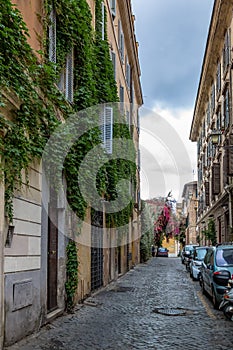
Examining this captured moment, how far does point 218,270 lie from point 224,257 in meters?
0.68

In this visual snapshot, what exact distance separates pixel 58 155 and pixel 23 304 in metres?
3.14

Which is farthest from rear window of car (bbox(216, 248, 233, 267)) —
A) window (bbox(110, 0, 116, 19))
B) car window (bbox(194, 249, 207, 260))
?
window (bbox(110, 0, 116, 19))

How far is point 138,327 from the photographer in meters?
9.86

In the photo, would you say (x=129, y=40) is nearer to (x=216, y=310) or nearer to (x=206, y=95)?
(x=206, y=95)

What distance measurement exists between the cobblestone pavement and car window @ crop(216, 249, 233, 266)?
1.19m

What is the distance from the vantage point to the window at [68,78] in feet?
37.3

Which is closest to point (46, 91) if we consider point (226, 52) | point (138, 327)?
point (138, 327)

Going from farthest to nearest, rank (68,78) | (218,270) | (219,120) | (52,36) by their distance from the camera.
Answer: (219,120) < (218,270) < (68,78) < (52,36)

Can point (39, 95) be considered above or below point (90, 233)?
above

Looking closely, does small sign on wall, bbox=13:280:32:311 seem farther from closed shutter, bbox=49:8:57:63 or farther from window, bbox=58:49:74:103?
window, bbox=58:49:74:103

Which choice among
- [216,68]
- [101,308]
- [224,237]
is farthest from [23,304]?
[216,68]

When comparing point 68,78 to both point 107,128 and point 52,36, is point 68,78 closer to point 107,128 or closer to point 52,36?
point 52,36

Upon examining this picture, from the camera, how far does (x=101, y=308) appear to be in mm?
12516

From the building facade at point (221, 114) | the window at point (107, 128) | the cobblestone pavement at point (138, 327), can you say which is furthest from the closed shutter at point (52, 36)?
the building facade at point (221, 114)
